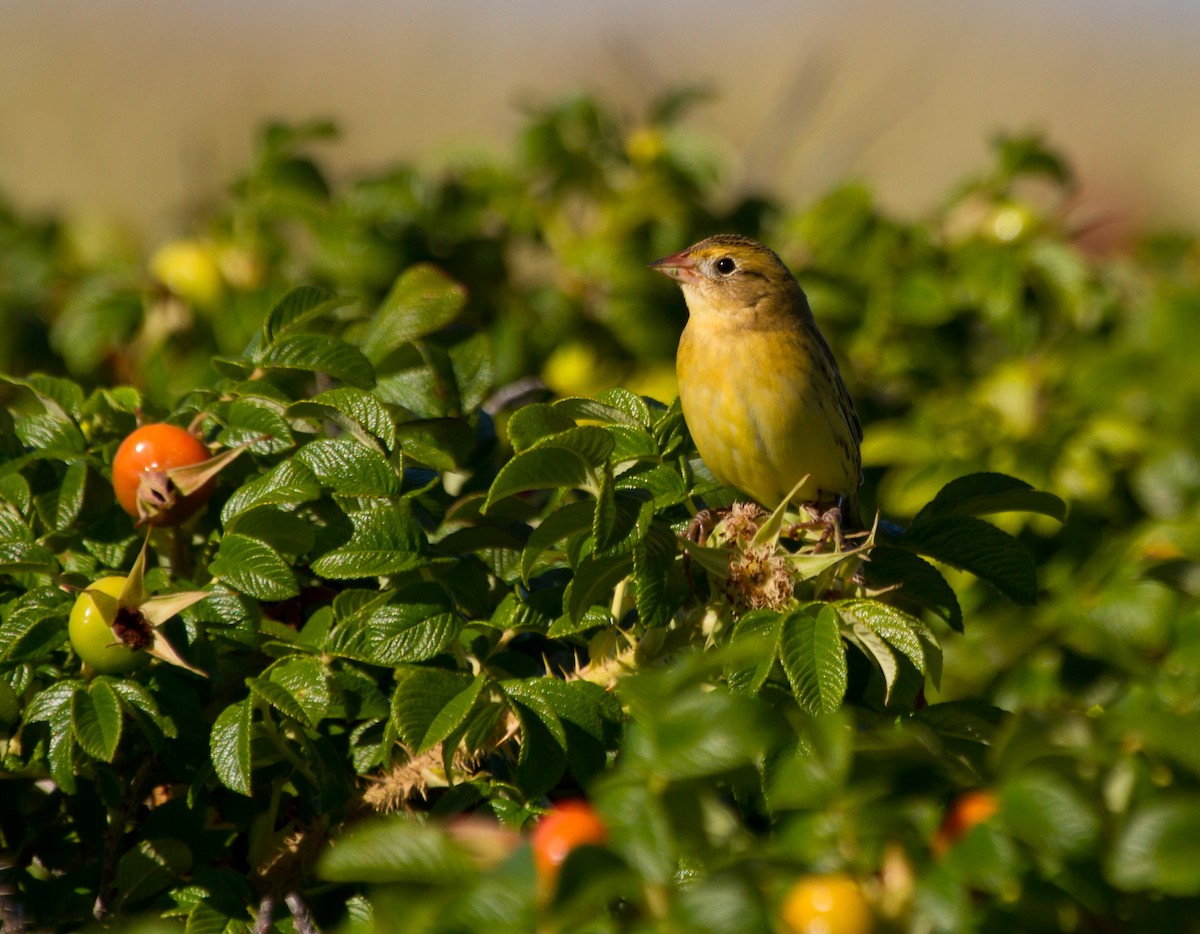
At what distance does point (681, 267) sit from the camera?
4.29m

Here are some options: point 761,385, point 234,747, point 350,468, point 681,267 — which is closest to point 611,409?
point 350,468

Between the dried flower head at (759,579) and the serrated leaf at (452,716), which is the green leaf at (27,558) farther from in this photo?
the dried flower head at (759,579)

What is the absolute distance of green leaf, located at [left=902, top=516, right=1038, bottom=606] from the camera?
2.37 m

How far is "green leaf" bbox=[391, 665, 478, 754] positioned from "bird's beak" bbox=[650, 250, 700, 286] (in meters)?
2.32

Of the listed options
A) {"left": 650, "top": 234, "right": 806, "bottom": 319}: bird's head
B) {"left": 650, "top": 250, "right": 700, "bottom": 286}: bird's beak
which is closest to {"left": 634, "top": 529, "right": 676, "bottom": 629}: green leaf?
{"left": 650, "top": 234, "right": 806, "bottom": 319}: bird's head

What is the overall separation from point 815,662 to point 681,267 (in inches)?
96.3

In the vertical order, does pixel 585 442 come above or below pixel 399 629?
above

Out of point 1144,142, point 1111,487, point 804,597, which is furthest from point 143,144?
point 804,597

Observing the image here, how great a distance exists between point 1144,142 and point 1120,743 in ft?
97.0

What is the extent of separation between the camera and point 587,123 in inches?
205

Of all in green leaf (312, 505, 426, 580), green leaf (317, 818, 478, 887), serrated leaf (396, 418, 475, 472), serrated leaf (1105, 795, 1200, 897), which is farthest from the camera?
serrated leaf (396, 418, 475, 472)

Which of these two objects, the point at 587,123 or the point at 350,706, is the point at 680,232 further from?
the point at 350,706

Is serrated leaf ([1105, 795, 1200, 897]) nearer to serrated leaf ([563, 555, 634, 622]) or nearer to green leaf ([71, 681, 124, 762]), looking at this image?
serrated leaf ([563, 555, 634, 622])

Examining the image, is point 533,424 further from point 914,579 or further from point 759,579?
point 914,579
